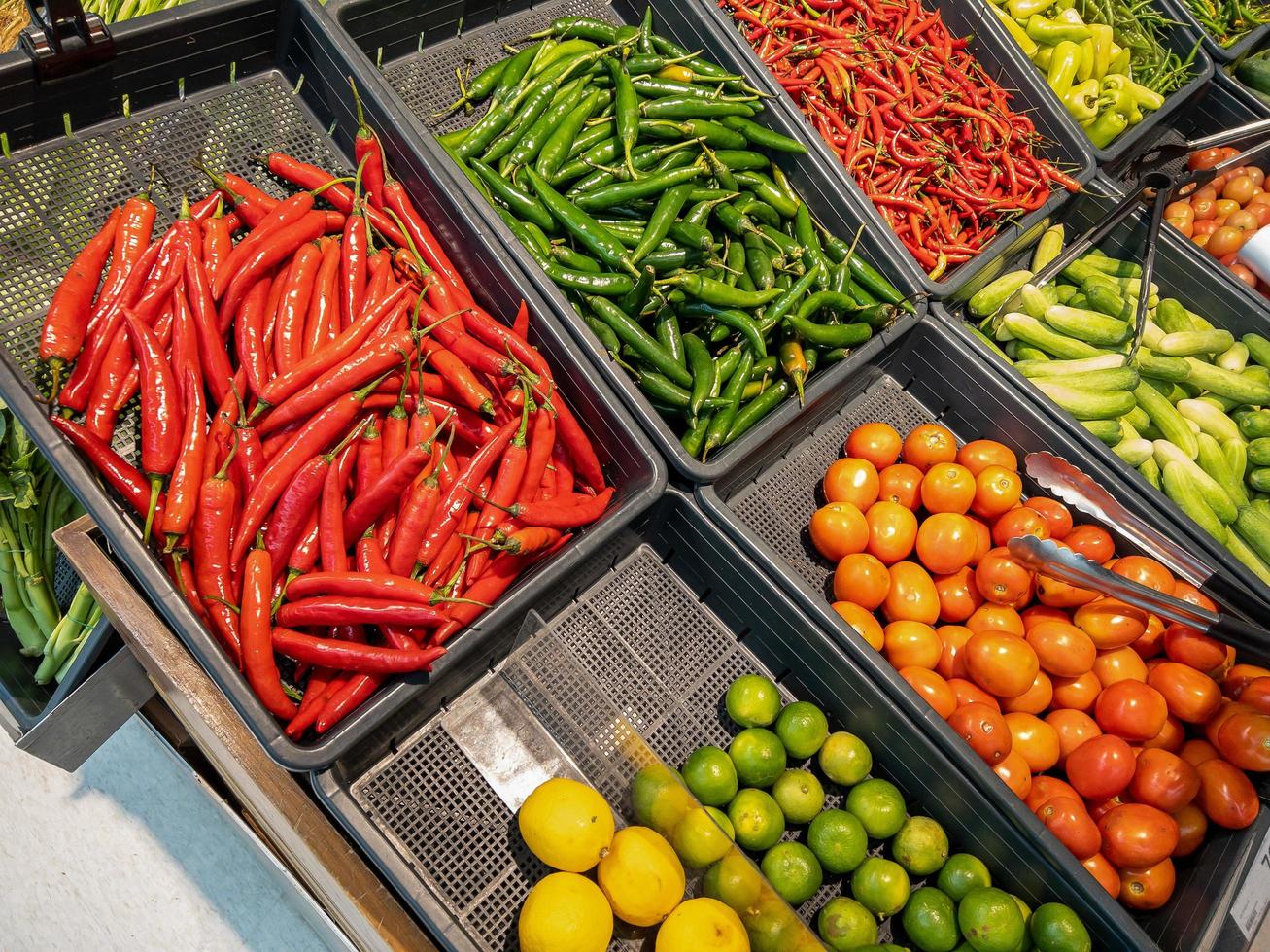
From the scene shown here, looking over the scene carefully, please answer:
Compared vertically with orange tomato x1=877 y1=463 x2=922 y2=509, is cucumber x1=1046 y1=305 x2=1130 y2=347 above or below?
below

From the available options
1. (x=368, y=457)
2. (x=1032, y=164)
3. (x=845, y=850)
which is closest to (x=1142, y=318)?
(x=1032, y=164)

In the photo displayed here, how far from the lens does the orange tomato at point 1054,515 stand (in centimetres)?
290

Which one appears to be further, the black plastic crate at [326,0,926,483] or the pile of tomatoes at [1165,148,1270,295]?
the pile of tomatoes at [1165,148,1270,295]

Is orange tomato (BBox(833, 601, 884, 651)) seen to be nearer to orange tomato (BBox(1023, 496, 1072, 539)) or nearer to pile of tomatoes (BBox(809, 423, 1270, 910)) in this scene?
pile of tomatoes (BBox(809, 423, 1270, 910))

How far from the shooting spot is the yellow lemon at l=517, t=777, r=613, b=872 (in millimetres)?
1896

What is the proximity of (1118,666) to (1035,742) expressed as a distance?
415 millimetres

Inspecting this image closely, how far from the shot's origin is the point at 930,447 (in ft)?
9.83

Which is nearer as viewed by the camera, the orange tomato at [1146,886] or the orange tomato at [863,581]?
the orange tomato at [1146,886]

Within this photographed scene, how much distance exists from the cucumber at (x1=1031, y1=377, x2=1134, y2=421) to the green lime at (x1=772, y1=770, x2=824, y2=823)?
1.82 meters

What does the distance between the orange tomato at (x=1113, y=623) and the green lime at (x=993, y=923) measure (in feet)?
2.88

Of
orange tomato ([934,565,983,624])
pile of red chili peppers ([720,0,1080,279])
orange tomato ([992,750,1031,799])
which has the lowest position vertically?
orange tomato ([992,750,1031,799])

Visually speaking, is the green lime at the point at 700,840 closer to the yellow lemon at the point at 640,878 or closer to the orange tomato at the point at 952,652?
the yellow lemon at the point at 640,878

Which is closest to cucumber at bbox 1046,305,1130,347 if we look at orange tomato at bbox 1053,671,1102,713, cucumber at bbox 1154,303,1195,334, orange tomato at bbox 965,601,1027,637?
cucumber at bbox 1154,303,1195,334

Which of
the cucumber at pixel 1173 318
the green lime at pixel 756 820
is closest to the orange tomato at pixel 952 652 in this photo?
the green lime at pixel 756 820
